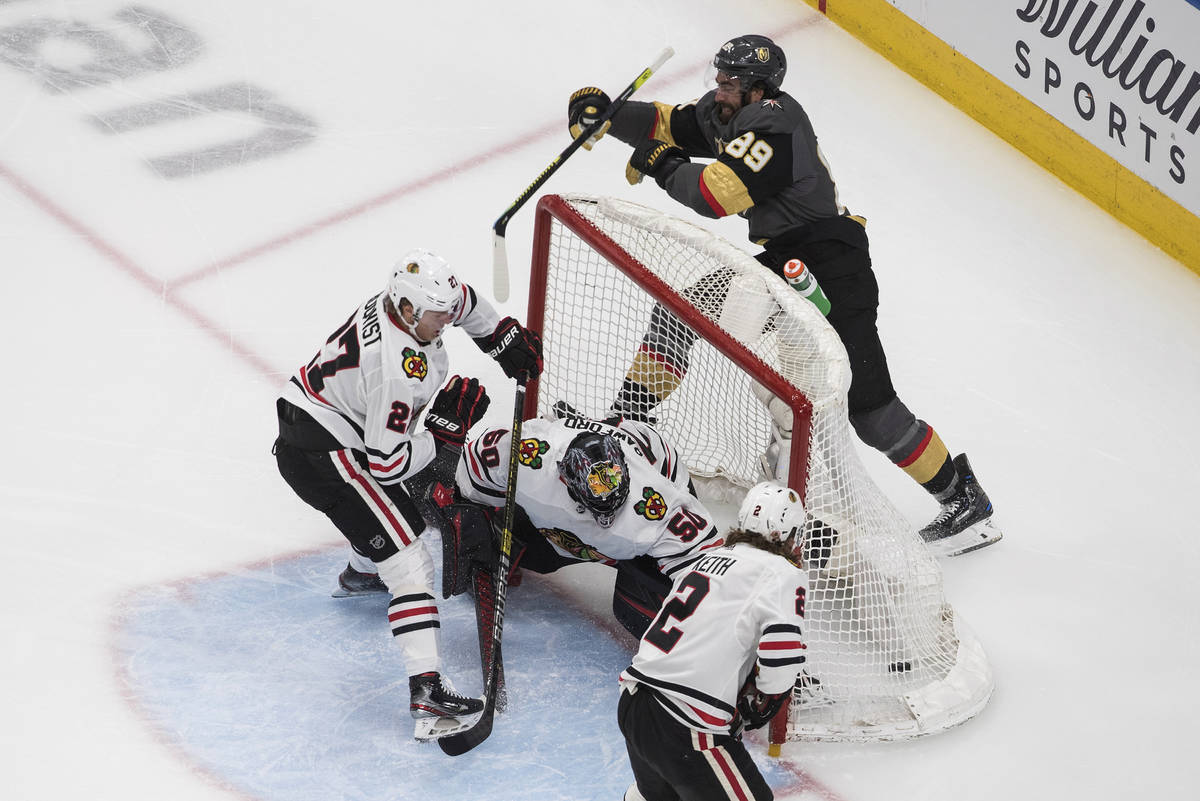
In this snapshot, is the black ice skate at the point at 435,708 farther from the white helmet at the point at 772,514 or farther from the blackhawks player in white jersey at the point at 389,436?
the white helmet at the point at 772,514

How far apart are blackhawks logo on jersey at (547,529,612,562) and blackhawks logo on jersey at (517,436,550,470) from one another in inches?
6.7

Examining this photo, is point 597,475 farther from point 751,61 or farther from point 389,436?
point 751,61

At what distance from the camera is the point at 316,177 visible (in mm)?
5844

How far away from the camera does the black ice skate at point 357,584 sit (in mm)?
4254

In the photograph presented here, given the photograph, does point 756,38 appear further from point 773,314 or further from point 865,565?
point 865,565

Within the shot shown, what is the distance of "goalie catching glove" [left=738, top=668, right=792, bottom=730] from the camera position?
326 cm

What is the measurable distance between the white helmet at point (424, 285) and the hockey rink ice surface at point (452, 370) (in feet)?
3.02

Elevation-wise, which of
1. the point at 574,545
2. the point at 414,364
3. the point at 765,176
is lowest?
the point at 574,545

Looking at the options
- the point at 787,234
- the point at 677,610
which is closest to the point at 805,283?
the point at 787,234

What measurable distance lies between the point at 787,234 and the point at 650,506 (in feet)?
2.93

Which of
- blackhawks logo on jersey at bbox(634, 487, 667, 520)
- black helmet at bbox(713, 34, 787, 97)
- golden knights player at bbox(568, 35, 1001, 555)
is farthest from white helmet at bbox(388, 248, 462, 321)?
black helmet at bbox(713, 34, 787, 97)

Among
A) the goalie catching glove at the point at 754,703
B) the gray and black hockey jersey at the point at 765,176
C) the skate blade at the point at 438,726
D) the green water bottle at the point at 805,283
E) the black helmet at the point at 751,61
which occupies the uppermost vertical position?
the black helmet at the point at 751,61

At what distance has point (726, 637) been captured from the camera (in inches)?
124

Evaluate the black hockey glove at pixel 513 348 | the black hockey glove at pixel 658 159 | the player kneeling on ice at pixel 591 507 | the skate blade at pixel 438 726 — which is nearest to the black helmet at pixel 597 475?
the player kneeling on ice at pixel 591 507
